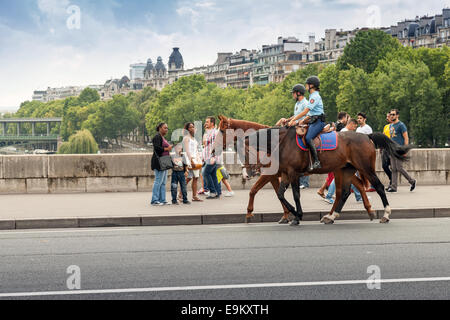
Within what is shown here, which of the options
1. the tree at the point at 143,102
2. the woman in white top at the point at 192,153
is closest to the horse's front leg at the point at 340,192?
the woman in white top at the point at 192,153

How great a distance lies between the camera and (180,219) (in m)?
12.5

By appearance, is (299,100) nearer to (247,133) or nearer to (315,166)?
(247,133)

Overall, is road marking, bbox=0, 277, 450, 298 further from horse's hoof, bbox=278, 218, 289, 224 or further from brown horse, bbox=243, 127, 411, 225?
horse's hoof, bbox=278, 218, 289, 224

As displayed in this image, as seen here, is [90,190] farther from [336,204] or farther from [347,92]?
[347,92]

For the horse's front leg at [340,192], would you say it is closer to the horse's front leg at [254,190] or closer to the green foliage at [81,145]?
the horse's front leg at [254,190]

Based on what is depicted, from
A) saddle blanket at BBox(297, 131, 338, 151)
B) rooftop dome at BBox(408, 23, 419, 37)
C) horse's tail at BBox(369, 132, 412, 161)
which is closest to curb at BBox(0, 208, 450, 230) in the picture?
horse's tail at BBox(369, 132, 412, 161)

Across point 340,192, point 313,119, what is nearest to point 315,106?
point 313,119

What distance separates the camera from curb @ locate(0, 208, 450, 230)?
12203 mm

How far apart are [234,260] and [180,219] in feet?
13.3

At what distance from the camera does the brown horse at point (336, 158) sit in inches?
461

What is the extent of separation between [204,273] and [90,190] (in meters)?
10.1

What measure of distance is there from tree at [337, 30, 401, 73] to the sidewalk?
55.2m

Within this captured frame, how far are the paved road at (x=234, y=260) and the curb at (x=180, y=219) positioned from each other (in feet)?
1.52

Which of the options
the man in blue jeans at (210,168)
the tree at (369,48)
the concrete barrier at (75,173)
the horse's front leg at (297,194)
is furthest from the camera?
the tree at (369,48)
